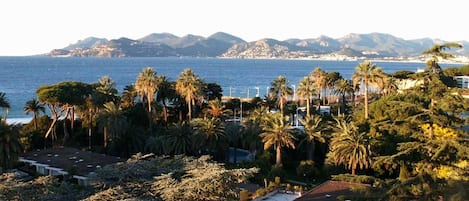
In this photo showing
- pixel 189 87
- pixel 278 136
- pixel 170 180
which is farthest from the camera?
pixel 189 87

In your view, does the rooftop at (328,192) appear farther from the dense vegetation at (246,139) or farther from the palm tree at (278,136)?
the palm tree at (278,136)

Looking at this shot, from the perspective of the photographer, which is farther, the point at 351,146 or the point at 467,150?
the point at 351,146

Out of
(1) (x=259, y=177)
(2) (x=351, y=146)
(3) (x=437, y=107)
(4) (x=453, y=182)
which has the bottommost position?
(1) (x=259, y=177)

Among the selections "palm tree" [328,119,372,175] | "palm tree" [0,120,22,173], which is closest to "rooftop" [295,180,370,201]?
"palm tree" [328,119,372,175]

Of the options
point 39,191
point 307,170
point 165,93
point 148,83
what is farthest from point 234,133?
point 39,191

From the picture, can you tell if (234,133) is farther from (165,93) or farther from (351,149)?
(165,93)

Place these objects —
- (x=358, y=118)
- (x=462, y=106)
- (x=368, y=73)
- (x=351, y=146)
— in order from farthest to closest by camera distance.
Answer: (x=368, y=73) < (x=358, y=118) < (x=351, y=146) < (x=462, y=106)

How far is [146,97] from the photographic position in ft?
180

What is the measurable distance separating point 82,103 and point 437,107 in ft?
129

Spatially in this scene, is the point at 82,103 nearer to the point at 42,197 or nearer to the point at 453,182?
the point at 42,197

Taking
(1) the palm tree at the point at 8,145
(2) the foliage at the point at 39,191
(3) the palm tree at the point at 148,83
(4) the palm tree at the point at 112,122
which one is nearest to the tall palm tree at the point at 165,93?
(3) the palm tree at the point at 148,83

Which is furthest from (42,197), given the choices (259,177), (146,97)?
(146,97)

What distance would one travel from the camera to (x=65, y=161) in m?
36.8

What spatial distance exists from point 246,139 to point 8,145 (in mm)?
18821
